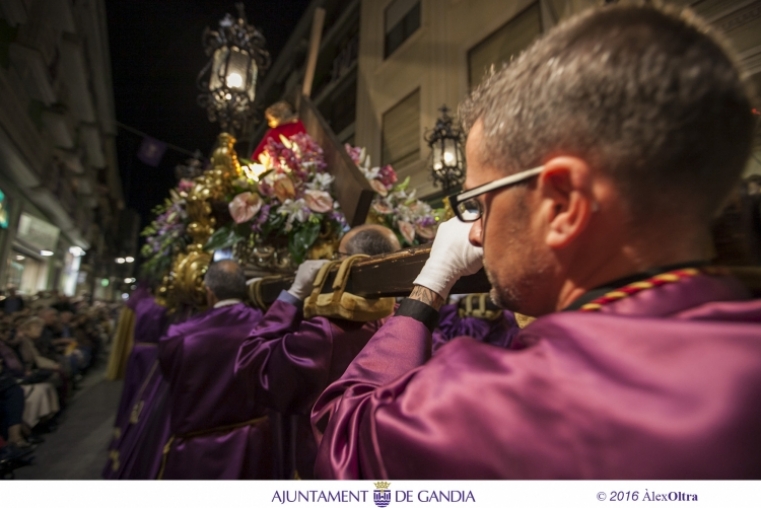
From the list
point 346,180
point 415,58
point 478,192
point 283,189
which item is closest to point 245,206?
point 283,189

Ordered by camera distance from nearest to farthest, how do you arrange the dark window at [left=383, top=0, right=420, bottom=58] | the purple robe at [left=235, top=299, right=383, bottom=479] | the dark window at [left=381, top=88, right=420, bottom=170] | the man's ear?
the man's ear, the purple robe at [left=235, top=299, right=383, bottom=479], the dark window at [left=381, top=88, right=420, bottom=170], the dark window at [left=383, top=0, right=420, bottom=58]

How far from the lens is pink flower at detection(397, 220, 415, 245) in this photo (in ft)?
5.77

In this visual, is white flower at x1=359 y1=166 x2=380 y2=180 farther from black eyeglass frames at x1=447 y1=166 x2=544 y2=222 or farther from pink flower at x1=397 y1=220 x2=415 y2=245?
black eyeglass frames at x1=447 y1=166 x2=544 y2=222

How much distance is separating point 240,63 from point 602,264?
8.21 ft

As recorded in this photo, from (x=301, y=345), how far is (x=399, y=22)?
6.23 m

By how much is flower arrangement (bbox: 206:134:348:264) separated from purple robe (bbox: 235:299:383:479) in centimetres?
42

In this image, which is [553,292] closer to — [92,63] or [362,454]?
[362,454]

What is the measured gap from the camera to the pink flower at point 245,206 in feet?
5.57

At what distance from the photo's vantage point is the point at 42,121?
2904 millimetres

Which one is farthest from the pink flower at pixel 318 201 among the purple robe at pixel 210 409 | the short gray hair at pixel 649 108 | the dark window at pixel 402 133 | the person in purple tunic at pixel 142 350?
the dark window at pixel 402 133

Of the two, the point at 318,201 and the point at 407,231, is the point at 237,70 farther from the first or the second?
the point at 407,231

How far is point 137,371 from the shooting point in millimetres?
3107

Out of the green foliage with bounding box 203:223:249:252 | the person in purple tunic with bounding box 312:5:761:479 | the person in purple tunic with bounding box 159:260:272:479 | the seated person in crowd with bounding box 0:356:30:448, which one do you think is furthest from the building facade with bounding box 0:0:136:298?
the person in purple tunic with bounding box 312:5:761:479

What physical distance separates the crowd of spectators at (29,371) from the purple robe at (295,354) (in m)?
0.77
